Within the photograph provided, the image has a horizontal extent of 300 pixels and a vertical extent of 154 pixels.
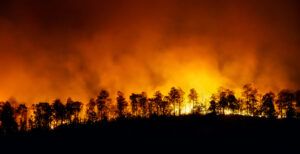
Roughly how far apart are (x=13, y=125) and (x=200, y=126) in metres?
83.6

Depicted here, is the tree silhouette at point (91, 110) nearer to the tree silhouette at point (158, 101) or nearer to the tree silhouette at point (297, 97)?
the tree silhouette at point (158, 101)

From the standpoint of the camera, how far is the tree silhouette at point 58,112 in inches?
6457

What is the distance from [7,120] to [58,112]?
20948 millimetres

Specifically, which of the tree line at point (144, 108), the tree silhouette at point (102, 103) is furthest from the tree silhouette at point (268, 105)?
the tree silhouette at point (102, 103)

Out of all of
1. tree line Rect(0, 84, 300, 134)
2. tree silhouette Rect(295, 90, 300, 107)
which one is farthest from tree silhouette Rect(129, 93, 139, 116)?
tree silhouette Rect(295, 90, 300, 107)

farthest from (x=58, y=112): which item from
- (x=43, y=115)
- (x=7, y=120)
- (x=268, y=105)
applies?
(x=268, y=105)

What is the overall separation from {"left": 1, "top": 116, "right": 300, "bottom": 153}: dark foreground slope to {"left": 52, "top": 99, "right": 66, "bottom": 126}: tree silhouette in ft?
125

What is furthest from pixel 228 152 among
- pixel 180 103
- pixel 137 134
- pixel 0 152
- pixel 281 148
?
pixel 180 103

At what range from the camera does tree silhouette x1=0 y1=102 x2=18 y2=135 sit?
152750 millimetres

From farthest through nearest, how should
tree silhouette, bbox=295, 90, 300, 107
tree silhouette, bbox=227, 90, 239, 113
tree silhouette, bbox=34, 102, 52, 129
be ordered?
tree silhouette, bbox=227, 90, 239, 113 < tree silhouette, bbox=34, 102, 52, 129 < tree silhouette, bbox=295, 90, 300, 107

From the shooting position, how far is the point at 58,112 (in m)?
164

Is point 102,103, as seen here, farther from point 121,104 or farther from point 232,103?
point 232,103

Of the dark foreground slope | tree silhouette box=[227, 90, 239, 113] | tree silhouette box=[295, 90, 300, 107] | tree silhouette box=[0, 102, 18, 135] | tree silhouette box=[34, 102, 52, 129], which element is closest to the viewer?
the dark foreground slope

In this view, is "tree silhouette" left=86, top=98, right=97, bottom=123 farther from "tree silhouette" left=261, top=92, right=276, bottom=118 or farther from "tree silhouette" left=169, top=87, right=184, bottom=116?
"tree silhouette" left=261, top=92, right=276, bottom=118
